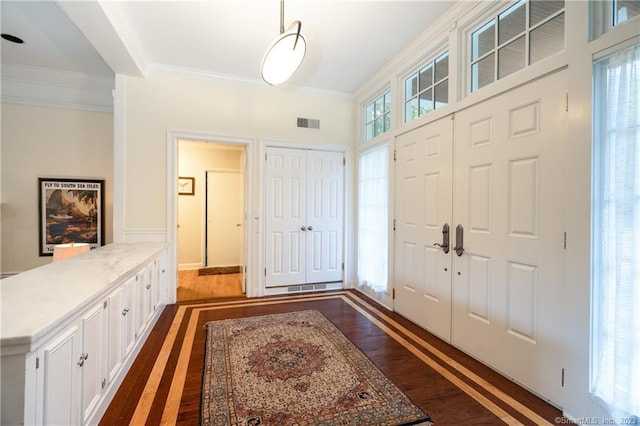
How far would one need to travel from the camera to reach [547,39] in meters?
1.90

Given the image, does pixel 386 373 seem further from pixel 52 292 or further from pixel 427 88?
pixel 427 88

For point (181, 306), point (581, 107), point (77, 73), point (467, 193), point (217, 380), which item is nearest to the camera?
point (581, 107)

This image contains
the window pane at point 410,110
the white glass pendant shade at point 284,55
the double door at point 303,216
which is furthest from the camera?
the double door at point 303,216

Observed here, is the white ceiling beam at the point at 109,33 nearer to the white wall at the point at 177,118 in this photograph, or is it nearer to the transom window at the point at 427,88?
the white wall at the point at 177,118

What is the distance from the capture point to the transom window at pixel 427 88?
9.20ft

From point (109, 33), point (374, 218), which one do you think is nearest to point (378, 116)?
point (374, 218)

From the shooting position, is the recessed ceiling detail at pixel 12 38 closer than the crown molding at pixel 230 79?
Yes

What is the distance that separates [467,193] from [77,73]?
205 inches

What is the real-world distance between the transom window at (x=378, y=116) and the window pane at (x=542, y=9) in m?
1.82

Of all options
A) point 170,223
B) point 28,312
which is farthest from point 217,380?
point 170,223

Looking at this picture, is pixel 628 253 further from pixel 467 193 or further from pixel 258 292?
pixel 258 292

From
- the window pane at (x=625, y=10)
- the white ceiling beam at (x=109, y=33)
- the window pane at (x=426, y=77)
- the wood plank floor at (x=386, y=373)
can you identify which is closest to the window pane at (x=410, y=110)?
the window pane at (x=426, y=77)

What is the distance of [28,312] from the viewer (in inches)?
46.5

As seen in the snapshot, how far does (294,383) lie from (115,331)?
1.27m
